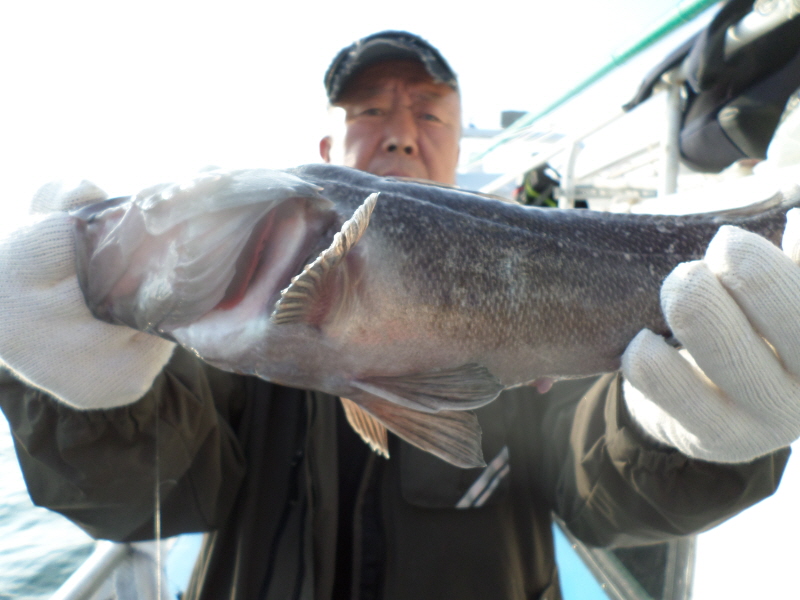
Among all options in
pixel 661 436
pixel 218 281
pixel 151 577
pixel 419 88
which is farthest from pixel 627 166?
pixel 151 577

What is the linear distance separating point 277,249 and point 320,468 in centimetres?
101

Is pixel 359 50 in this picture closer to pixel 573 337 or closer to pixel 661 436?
pixel 573 337

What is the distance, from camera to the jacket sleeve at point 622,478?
1587 mm

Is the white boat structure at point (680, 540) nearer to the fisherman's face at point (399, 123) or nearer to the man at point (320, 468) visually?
the man at point (320, 468)

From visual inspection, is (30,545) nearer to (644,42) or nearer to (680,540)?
(680,540)

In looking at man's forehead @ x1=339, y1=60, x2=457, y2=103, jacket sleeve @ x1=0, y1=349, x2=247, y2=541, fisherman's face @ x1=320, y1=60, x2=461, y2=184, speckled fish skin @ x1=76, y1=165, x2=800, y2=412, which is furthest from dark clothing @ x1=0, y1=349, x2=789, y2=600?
man's forehead @ x1=339, y1=60, x2=457, y2=103

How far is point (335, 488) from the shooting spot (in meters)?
1.86

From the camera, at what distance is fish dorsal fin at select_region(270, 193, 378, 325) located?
1082 mm

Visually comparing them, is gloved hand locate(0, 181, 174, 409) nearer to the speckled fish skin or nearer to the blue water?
the speckled fish skin

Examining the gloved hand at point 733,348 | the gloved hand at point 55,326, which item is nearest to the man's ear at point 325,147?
the gloved hand at point 55,326

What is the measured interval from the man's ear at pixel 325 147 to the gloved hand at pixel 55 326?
5.76ft

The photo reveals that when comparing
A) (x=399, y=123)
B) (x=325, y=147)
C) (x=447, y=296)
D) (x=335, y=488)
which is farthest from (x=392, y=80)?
(x=335, y=488)

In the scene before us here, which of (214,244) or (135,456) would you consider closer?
(214,244)

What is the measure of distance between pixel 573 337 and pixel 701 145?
2740 mm
